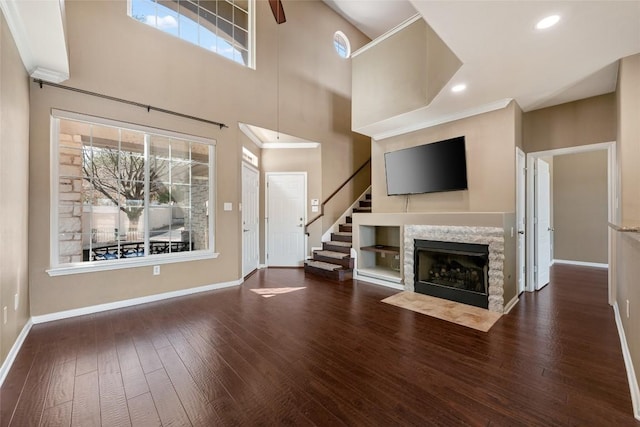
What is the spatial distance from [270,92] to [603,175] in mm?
7180

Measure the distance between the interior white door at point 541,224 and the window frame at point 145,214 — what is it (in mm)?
5036

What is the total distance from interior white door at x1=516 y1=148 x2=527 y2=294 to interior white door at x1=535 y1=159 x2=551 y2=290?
1.21 ft

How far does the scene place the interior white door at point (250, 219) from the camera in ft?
16.8

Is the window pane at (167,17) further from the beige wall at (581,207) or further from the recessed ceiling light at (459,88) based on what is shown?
the beige wall at (581,207)

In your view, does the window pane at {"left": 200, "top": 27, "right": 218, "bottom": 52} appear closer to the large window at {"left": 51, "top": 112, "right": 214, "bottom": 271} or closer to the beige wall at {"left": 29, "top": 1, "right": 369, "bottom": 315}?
the beige wall at {"left": 29, "top": 1, "right": 369, "bottom": 315}

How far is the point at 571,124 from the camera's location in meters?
3.79

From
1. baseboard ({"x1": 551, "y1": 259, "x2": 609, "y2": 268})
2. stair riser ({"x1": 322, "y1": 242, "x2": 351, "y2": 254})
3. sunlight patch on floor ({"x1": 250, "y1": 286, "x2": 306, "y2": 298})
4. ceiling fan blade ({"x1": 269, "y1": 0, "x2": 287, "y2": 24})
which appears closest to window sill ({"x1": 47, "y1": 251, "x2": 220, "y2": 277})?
sunlight patch on floor ({"x1": 250, "y1": 286, "x2": 306, "y2": 298})

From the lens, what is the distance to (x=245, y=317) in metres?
3.13

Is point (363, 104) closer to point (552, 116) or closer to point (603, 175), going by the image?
point (552, 116)

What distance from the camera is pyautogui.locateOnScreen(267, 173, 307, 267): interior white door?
19.9 ft

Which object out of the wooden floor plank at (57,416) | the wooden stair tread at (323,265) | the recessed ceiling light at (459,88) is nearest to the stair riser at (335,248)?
the wooden stair tread at (323,265)

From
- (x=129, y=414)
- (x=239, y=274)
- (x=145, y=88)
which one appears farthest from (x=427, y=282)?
(x=145, y=88)

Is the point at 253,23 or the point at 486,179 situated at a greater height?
the point at 253,23

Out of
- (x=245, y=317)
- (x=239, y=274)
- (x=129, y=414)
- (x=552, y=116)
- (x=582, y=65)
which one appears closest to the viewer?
(x=129, y=414)
